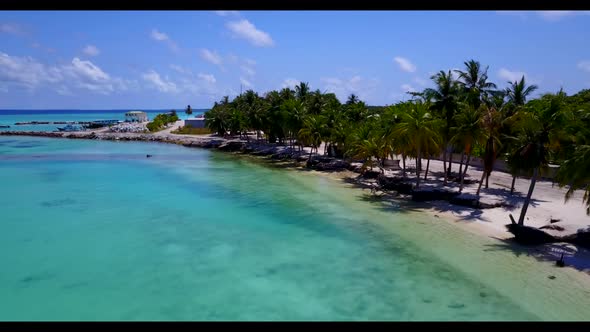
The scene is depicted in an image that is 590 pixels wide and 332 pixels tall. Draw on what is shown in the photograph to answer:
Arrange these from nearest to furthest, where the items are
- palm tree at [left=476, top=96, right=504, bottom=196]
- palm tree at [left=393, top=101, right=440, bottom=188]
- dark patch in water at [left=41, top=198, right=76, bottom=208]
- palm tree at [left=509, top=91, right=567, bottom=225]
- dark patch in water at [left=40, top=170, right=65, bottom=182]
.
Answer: palm tree at [left=509, top=91, right=567, bottom=225] → palm tree at [left=476, top=96, right=504, bottom=196] → palm tree at [left=393, top=101, right=440, bottom=188] → dark patch in water at [left=41, top=198, right=76, bottom=208] → dark patch in water at [left=40, top=170, right=65, bottom=182]

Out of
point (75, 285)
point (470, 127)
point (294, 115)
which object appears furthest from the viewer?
point (294, 115)

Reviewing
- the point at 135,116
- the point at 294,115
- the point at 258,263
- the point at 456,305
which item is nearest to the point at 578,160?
the point at 456,305

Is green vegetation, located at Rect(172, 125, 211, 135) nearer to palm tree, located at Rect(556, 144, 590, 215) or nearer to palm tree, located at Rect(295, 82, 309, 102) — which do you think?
palm tree, located at Rect(295, 82, 309, 102)

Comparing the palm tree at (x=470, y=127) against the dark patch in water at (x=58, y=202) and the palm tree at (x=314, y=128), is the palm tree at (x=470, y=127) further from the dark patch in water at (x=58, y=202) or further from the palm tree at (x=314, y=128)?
the dark patch in water at (x=58, y=202)

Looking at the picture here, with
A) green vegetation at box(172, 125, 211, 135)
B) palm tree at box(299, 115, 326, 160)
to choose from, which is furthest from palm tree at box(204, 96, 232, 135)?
palm tree at box(299, 115, 326, 160)

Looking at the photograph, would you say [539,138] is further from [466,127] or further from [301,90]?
[301,90]

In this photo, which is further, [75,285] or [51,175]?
[51,175]
